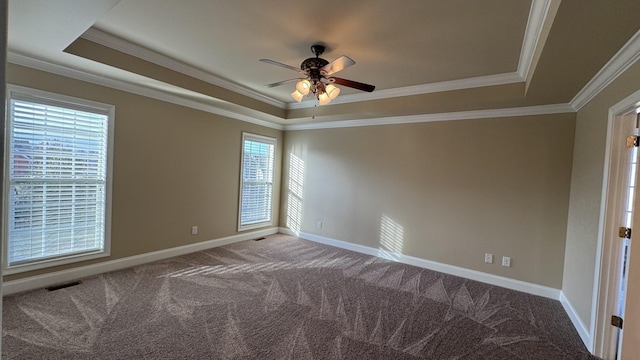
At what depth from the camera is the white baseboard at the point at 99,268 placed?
3.18 meters

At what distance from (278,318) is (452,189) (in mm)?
2980

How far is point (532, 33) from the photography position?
2.53 m

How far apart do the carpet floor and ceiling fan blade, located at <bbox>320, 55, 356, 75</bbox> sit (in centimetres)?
237

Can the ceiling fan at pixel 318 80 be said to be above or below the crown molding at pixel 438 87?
below

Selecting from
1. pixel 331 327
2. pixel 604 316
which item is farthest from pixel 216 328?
pixel 604 316

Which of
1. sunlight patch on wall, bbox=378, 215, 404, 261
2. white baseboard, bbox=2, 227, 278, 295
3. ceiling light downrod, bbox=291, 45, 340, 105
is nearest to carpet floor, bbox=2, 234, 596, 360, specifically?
white baseboard, bbox=2, 227, 278, 295

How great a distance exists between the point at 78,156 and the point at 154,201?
1037 mm

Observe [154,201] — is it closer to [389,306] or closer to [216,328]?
[216,328]

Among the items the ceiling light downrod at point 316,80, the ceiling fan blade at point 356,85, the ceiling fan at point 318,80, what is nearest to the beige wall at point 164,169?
the ceiling fan at point 318,80

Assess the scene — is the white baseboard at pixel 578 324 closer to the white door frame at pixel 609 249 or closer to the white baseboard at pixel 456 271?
the white door frame at pixel 609 249

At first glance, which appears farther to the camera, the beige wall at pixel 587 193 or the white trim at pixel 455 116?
the white trim at pixel 455 116

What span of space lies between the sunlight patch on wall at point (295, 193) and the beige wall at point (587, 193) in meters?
4.15

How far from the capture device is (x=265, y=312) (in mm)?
3014

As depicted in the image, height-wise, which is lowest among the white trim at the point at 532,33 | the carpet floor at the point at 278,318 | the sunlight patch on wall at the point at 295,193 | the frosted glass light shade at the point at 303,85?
the carpet floor at the point at 278,318
